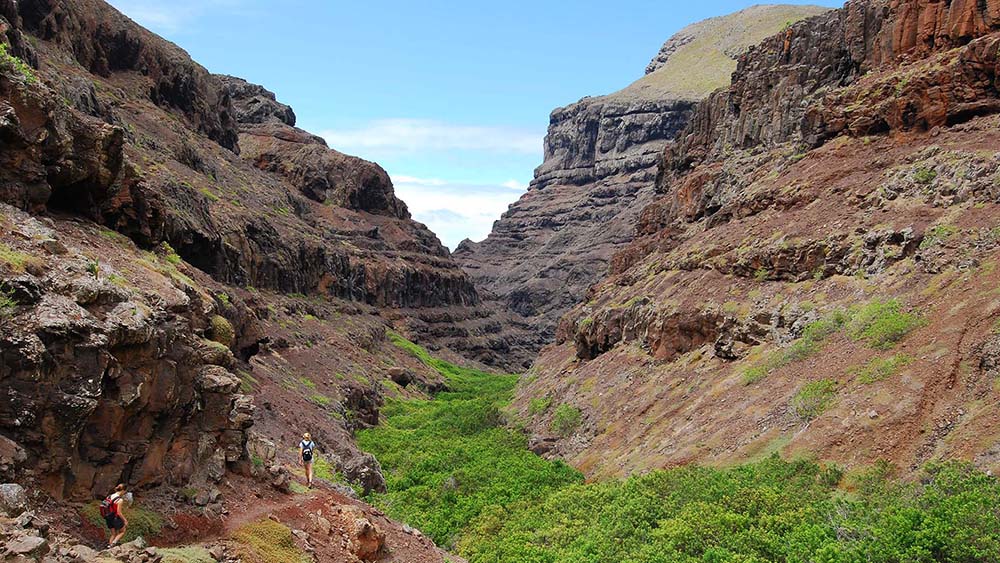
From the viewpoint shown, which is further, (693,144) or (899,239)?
(693,144)

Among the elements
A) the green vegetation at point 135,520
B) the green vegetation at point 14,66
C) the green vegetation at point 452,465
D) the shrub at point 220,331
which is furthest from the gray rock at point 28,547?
the green vegetation at point 452,465

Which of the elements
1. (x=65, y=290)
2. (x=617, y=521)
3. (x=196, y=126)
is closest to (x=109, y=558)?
(x=65, y=290)

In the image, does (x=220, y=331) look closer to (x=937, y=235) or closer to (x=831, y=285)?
(x=831, y=285)

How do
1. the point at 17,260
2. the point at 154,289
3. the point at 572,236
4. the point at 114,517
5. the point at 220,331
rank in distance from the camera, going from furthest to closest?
the point at 572,236 < the point at 220,331 < the point at 154,289 < the point at 17,260 < the point at 114,517

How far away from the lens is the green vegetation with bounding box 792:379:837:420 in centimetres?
2084

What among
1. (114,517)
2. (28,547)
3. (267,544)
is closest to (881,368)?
(267,544)

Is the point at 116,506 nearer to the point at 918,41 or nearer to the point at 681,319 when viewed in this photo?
the point at 681,319

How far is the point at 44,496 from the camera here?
37.1ft

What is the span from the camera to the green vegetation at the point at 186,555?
11125 mm

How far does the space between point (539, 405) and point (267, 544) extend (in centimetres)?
3043

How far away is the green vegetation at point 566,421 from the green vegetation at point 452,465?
2.24m

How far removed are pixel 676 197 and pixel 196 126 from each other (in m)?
57.2

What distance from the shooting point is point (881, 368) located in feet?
66.5

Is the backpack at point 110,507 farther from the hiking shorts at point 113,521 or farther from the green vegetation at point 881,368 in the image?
the green vegetation at point 881,368
